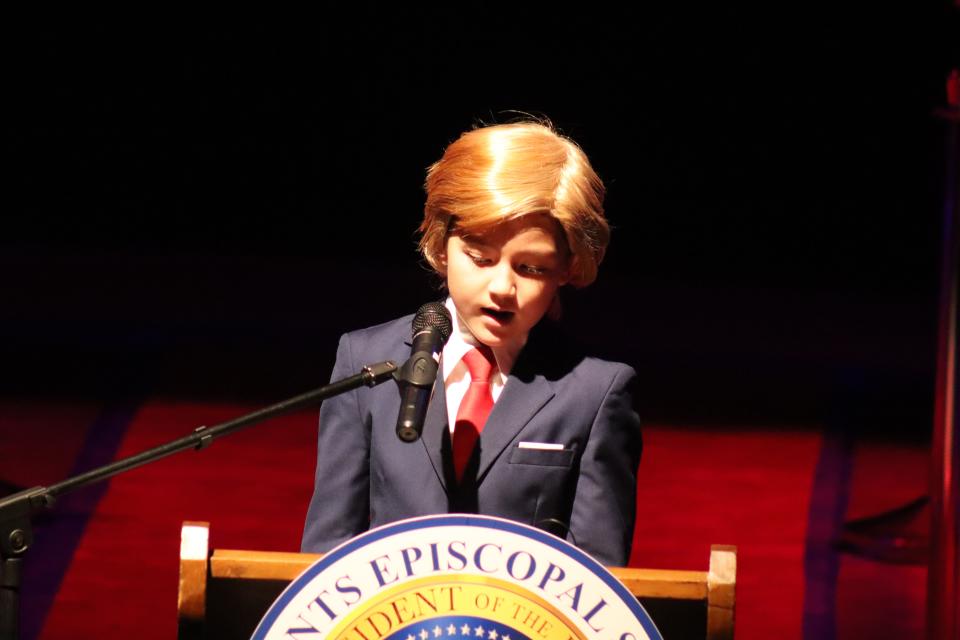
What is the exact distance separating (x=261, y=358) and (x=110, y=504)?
1.67m

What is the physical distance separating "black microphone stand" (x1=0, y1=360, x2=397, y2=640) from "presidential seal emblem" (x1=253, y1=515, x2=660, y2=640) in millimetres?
134

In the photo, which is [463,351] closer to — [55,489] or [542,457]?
[542,457]

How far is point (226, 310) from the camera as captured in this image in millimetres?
6242

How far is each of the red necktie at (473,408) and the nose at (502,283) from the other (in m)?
0.09

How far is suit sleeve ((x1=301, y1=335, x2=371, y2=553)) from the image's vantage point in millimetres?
1467

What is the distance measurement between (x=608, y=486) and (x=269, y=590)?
0.38 m

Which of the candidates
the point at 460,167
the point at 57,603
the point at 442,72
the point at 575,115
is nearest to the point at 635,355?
the point at 575,115

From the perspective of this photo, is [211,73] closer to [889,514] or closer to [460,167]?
[889,514]

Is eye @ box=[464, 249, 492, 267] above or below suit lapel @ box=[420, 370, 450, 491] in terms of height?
above

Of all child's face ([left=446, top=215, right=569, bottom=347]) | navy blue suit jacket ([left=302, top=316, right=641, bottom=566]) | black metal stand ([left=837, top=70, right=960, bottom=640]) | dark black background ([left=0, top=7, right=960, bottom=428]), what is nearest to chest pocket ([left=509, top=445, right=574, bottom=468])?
navy blue suit jacket ([left=302, top=316, right=641, bottom=566])

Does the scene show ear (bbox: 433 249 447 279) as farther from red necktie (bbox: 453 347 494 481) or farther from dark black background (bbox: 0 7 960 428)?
dark black background (bbox: 0 7 960 428)

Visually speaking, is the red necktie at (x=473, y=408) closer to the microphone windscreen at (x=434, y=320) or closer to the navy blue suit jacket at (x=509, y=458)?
the navy blue suit jacket at (x=509, y=458)

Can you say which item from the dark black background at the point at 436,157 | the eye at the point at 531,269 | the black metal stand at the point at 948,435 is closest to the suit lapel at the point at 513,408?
the eye at the point at 531,269

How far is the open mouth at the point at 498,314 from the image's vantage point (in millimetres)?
1444
